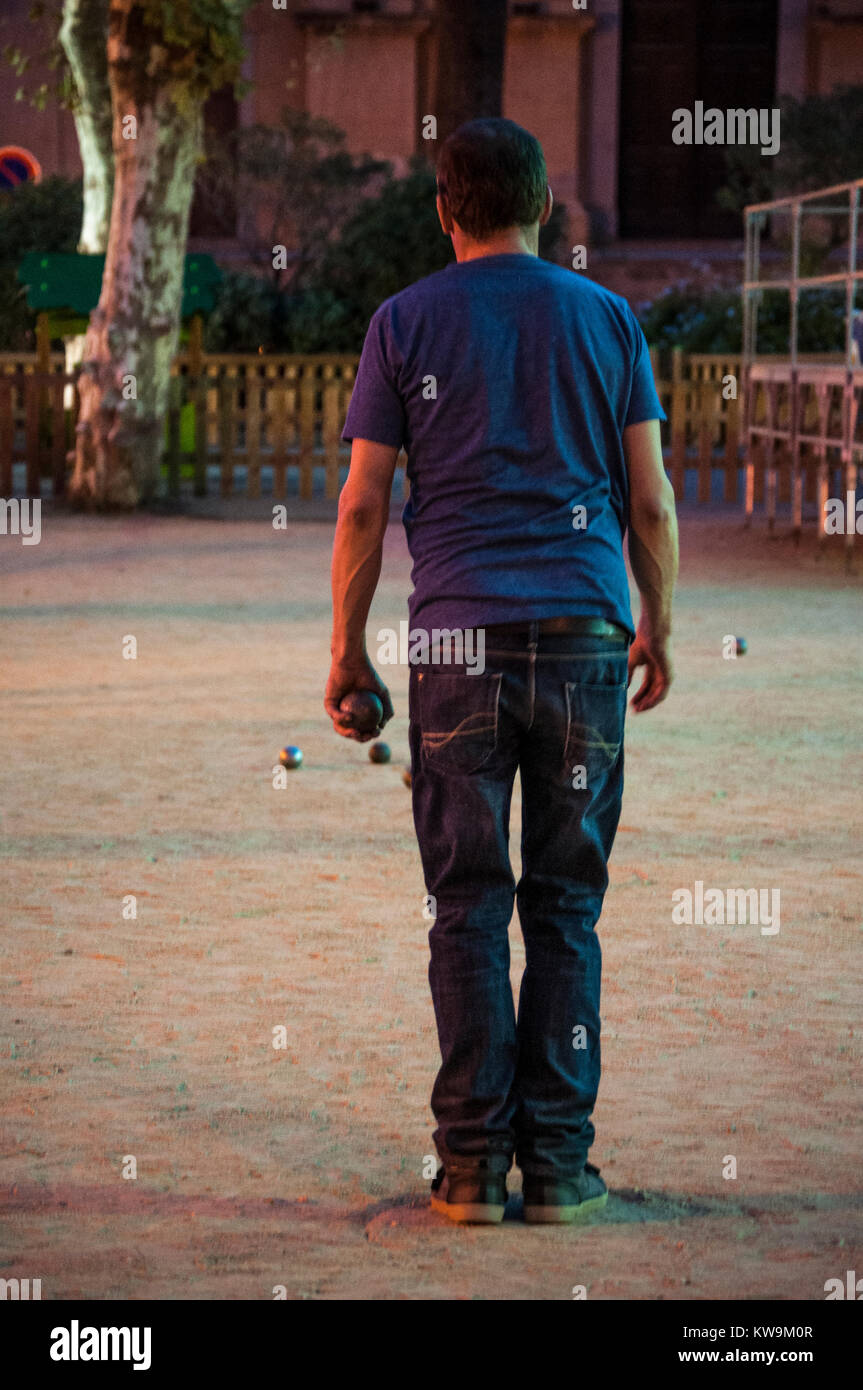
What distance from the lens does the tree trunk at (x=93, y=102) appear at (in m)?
21.5

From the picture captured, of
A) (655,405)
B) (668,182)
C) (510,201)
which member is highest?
(668,182)

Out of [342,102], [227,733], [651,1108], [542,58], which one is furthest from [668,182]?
[651,1108]

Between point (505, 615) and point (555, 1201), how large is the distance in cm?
110

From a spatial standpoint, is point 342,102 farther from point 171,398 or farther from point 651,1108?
point 651,1108

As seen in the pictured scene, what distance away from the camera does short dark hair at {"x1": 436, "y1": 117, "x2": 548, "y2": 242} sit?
3.84 meters

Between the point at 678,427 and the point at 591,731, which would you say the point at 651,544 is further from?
the point at 678,427

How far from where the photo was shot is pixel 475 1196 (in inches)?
154

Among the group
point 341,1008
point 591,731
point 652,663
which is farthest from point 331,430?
point 591,731

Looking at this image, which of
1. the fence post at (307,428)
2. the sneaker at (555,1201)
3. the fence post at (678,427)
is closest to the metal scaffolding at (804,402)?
the fence post at (678,427)

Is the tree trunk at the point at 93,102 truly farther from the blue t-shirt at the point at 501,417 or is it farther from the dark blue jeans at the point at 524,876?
the dark blue jeans at the point at 524,876

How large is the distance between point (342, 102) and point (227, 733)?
2447cm

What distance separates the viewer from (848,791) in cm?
794

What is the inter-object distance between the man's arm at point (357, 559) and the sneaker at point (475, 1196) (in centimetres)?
87

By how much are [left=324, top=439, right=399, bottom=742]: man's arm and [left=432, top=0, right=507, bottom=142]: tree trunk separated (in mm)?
16780
